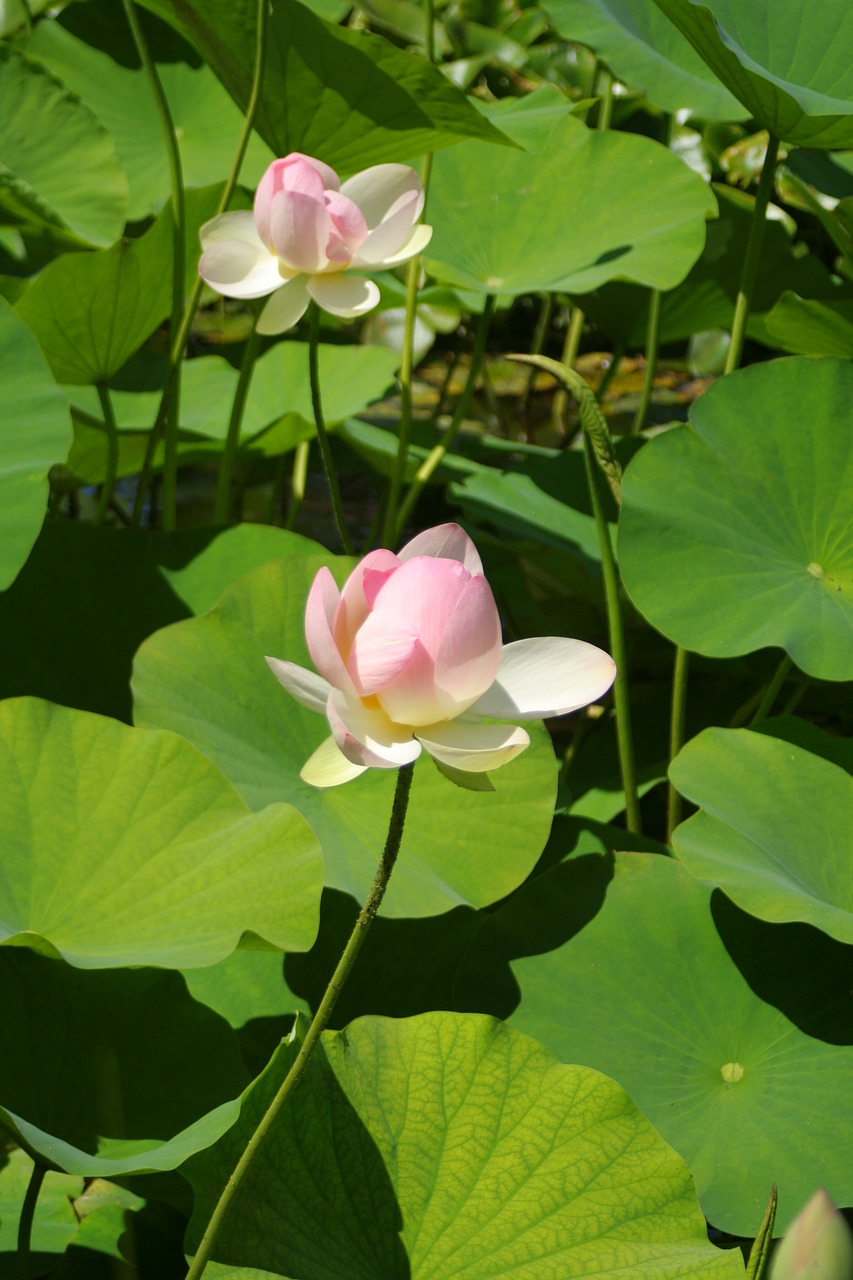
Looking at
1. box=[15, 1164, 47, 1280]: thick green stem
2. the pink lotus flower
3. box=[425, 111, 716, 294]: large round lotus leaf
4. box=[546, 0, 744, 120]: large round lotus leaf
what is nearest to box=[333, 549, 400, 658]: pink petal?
the pink lotus flower

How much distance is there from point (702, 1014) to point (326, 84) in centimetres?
96

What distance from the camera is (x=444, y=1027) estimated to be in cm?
83

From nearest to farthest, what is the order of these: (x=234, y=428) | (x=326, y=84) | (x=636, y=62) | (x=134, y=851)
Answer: (x=134, y=851)
(x=326, y=84)
(x=234, y=428)
(x=636, y=62)

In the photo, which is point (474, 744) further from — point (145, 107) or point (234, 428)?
point (145, 107)

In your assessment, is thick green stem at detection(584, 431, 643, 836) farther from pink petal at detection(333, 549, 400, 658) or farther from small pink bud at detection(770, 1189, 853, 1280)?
small pink bud at detection(770, 1189, 853, 1280)

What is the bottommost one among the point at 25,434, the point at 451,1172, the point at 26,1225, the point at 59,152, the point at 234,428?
the point at 26,1225

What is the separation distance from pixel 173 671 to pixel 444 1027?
460 millimetres

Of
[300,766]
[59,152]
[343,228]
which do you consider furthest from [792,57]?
[300,766]

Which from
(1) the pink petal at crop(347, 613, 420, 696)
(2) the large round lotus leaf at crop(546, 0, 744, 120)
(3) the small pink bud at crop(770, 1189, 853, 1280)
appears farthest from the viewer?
(2) the large round lotus leaf at crop(546, 0, 744, 120)

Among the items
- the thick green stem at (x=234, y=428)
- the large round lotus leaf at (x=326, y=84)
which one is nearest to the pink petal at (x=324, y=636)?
the large round lotus leaf at (x=326, y=84)

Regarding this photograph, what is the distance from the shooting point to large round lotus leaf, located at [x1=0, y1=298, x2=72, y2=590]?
1.05 meters

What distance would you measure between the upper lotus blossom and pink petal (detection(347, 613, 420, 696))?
1.77 feet

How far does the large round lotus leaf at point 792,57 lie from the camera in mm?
1136

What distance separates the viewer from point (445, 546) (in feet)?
1.96
